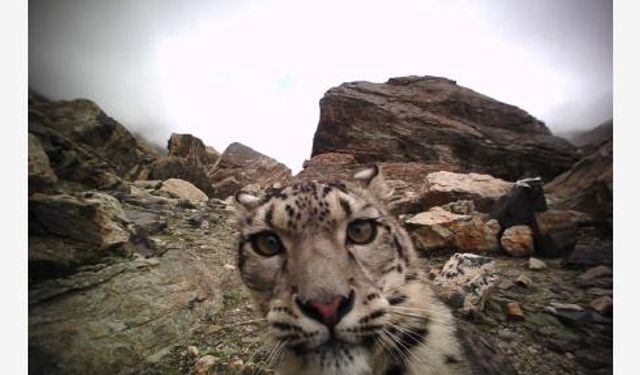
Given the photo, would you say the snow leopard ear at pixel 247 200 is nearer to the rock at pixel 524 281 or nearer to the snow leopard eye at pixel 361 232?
the snow leopard eye at pixel 361 232

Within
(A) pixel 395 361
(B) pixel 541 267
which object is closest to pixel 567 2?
(B) pixel 541 267

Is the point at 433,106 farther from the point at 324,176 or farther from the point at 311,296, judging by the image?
the point at 311,296

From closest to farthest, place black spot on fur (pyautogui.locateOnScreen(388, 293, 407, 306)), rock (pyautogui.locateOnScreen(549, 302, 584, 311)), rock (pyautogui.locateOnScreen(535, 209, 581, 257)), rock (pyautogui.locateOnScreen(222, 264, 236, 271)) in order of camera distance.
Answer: black spot on fur (pyautogui.locateOnScreen(388, 293, 407, 306)) < rock (pyautogui.locateOnScreen(549, 302, 584, 311)) < rock (pyautogui.locateOnScreen(535, 209, 581, 257)) < rock (pyautogui.locateOnScreen(222, 264, 236, 271))

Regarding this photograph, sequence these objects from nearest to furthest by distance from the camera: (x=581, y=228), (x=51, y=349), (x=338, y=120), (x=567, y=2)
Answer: (x=51, y=349), (x=581, y=228), (x=567, y=2), (x=338, y=120)

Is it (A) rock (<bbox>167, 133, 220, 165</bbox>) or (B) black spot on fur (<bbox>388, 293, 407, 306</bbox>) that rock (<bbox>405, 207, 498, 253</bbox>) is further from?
(A) rock (<bbox>167, 133, 220, 165</bbox>)

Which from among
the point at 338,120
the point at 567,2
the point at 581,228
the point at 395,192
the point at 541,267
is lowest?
the point at 541,267

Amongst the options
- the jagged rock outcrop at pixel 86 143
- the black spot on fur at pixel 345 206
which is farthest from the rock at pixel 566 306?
the jagged rock outcrop at pixel 86 143

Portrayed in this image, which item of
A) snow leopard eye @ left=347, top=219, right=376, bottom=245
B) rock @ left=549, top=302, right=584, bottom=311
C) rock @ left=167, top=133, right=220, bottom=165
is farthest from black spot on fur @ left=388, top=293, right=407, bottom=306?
rock @ left=167, top=133, right=220, bottom=165

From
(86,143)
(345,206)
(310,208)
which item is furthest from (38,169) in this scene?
(345,206)
